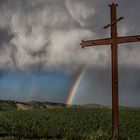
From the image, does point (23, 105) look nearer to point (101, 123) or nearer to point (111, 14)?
point (101, 123)

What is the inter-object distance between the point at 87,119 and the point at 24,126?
6.21 meters

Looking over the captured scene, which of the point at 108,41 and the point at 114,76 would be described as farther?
the point at 108,41

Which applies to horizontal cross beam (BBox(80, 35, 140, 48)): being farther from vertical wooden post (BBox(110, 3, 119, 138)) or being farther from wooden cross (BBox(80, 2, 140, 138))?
vertical wooden post (BBox(110, 3, 119, 138))

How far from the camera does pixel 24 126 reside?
24453mm

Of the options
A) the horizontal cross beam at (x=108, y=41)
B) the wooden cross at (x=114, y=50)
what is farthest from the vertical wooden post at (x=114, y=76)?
the horizontal cross beam at (x=108, y=41)

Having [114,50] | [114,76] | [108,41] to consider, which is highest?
[108,41]

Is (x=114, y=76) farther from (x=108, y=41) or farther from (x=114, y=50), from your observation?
(x=108, y=41)

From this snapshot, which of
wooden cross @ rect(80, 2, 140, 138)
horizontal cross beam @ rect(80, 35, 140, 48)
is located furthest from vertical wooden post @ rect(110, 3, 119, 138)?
horizontal cross beam @ rect(80, 35, 140, 48)

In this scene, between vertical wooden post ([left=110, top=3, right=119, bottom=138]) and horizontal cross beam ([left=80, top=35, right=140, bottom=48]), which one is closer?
vertical wooden post ([left=110, top=3, right=119, bottom=138])

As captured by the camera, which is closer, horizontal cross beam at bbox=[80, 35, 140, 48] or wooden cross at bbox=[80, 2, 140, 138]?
wooden cross at bbox=[80, 2, 140, 138]

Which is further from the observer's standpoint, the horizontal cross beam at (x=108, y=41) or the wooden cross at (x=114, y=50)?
the horizontal cross beam at (x=108, y=41)

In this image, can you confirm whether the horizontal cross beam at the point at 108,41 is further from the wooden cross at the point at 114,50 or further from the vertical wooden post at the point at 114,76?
the vertical wooden post at the point at 114,76

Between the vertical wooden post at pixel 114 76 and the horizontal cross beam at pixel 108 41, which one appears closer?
the vertical wooden post at pixel 114 76

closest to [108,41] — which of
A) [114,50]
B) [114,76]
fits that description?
[114,50]
